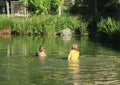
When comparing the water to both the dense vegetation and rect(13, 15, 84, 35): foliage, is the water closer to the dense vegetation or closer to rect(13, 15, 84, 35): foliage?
the dense vegetation

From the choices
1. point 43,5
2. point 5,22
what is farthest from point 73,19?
point 43,5

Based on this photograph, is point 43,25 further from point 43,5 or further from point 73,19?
point 43,5

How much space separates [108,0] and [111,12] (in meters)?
Answer: 1.42

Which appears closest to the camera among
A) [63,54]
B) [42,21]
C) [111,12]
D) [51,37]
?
[63,54]

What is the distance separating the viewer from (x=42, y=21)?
5512 centimetres

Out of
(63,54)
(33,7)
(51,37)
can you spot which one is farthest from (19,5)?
(63,54)

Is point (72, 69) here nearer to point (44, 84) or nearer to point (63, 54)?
point (44, 84)

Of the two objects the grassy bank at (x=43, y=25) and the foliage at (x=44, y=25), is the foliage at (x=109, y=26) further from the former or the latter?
the foliage at (x=44, y=25)

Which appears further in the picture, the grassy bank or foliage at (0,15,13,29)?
foliage at (0,15,13,29)

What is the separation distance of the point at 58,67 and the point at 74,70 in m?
1.36

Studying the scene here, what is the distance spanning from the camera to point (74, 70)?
26.4 meters

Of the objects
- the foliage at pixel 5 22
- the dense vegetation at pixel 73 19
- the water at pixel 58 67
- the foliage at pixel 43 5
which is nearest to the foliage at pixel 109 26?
the dense vegetation at pixel 73 19

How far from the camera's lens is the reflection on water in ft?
76.2

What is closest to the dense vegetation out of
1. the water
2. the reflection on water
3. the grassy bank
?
the grassy bank
